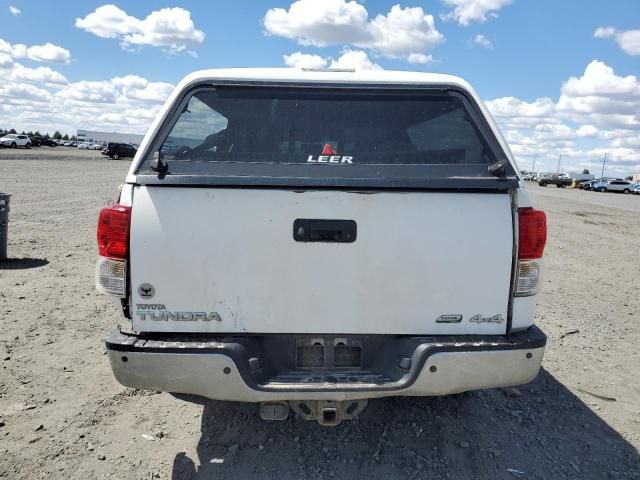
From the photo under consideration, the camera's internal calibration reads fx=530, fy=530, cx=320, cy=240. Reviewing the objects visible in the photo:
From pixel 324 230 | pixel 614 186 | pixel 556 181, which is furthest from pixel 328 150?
pixel 556 181

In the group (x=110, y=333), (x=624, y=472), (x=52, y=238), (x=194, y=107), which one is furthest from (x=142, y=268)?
(x=52, y=238)

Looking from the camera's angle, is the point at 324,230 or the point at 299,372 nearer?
the point at 324,230

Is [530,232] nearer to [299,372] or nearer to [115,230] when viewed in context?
[299,372]

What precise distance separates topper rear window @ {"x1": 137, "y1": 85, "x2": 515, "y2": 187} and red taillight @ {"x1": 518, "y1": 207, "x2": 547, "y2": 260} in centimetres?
26

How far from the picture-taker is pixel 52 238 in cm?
1016

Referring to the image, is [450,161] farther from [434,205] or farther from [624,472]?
[624,472]

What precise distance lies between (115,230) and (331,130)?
1.34 m

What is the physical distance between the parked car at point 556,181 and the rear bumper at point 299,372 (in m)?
69.0

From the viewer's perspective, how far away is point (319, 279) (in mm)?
2779

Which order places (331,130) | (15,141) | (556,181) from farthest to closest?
(556,181)
(15,141)
(331,130)

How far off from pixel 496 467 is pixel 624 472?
782 mm

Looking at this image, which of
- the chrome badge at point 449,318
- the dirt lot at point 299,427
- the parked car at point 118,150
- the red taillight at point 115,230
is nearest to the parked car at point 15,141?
the parked car at point 118,150

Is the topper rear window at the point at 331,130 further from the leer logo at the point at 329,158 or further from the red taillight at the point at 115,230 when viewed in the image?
the red taillight at the point at 115,230

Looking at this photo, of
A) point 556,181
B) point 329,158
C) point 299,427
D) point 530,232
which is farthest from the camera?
point 556,181
